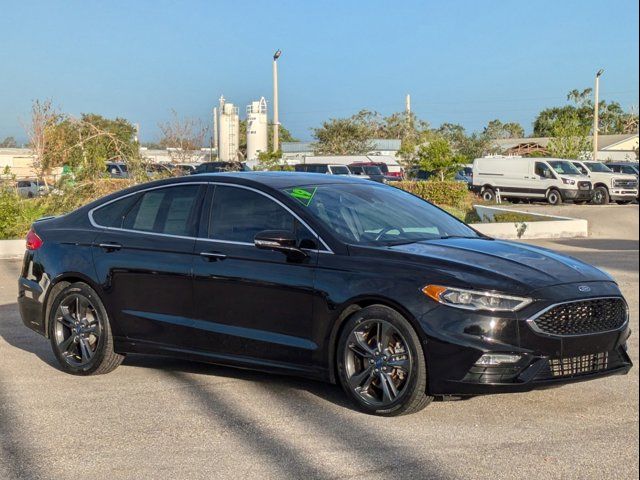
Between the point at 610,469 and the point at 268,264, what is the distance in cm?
259

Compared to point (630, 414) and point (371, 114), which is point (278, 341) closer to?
point (630, 414)

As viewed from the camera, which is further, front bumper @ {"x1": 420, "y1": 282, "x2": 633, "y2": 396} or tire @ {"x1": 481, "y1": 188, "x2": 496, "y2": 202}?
tire @ {"x1": 481, "y1": 188, "x2": 496, "y2": 202}

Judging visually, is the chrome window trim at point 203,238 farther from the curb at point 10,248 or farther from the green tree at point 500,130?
the green tree at point 500,130

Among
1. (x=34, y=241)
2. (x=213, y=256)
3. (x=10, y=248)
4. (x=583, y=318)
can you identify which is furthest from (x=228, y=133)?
(x=583, y=318)

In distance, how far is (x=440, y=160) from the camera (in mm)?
31344

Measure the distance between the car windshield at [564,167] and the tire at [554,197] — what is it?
78cm

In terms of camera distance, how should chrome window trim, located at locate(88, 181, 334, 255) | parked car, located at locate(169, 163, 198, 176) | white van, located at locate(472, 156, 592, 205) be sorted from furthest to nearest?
white van, located at locate(472, 156, 592, 205) → parked car, located at locate(169, 163, 198, 176) → chrome window trim, located at locate(88, 181, 334, 255)

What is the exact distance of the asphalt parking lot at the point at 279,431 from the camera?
4680mm

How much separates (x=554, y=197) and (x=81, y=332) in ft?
95.2

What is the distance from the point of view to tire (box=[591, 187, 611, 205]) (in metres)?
34.0

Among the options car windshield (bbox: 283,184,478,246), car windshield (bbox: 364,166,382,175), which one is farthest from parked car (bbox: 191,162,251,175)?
car windshield (bbox: 283,184,478,246)

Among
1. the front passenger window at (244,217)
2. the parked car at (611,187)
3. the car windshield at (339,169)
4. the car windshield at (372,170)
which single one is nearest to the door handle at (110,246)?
the front passenger window at (244,217)

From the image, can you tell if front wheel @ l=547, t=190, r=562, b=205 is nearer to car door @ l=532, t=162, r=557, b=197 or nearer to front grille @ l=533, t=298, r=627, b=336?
car door @ l=532, t=162, r=557, b=197

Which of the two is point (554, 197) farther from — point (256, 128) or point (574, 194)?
point (256, 128)
